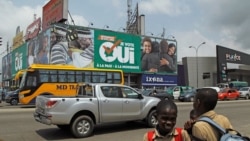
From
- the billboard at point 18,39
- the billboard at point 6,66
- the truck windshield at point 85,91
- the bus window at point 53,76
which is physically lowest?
the truck windshield at point 85,91

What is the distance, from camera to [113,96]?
42.4 feet

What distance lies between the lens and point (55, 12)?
2192 inches

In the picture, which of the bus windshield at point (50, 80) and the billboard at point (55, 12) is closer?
the bus windshield at point (50, 80)

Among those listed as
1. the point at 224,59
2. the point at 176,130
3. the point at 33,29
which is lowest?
the point at 176,130

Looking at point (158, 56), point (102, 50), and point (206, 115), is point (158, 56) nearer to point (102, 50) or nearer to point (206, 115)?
point (102, 50)

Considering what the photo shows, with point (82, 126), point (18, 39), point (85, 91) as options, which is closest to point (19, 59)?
point (18, 39)

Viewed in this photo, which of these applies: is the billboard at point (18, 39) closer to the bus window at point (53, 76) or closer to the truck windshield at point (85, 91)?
the bus window at point (53, 76)

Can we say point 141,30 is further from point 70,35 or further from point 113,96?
A: point 113,96

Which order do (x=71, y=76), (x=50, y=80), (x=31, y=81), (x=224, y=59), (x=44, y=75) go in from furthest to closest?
(x=224, y=59) → (x=71, y=76) → (x=50, y=80) → (x=44, y=75) → (x=31, y=81)

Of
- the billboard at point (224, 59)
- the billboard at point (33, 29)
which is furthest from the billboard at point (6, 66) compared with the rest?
the billboard at point (224, 59)

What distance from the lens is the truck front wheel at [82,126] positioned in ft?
38.5

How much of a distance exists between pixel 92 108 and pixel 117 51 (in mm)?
40675

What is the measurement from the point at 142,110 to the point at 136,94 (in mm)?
651

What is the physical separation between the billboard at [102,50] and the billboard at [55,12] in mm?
3606
